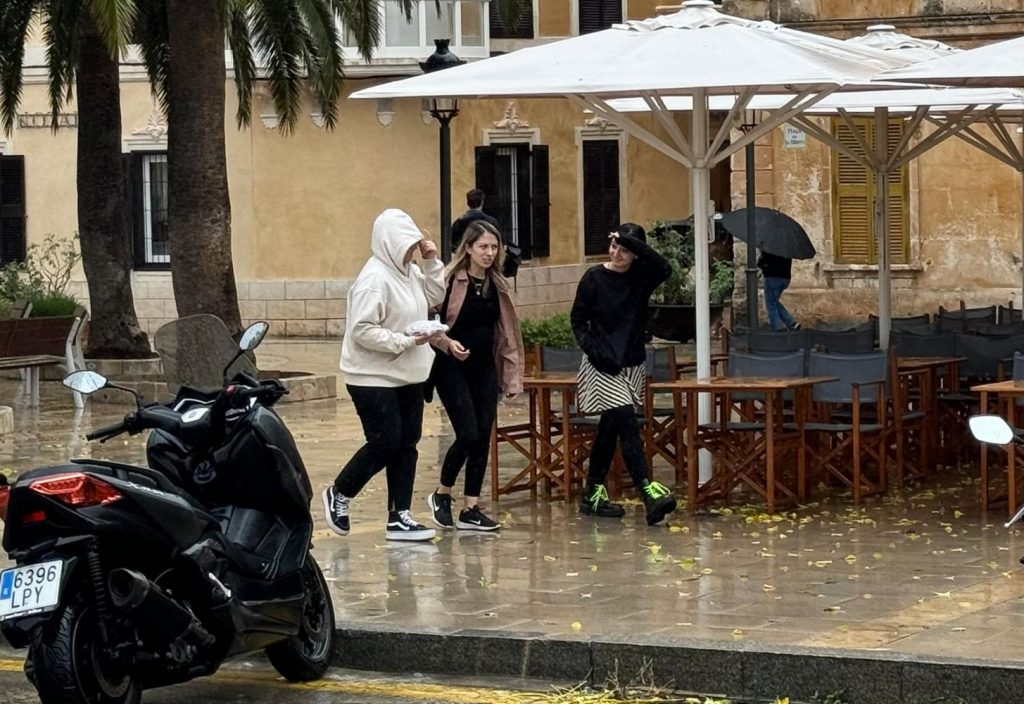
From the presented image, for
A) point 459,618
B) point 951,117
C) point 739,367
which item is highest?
point 951,117

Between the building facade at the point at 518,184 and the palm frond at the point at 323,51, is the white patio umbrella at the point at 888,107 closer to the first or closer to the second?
the palm frond at the point at 323,51

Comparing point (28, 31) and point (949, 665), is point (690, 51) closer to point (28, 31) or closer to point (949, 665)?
point (949, 665)

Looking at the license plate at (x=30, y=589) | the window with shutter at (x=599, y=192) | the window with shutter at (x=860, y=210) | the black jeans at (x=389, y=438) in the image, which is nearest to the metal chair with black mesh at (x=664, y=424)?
the black jeans at (x=389, y=438)

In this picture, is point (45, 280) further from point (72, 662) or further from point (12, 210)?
point (72, 662)

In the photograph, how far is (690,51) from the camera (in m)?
11.6

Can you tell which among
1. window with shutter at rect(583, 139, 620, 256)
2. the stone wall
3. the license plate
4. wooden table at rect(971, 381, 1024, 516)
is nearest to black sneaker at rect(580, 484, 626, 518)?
wooden table at rect(971, 381, 1024, 516)

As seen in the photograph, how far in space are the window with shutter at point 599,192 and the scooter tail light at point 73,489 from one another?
81.2 feet

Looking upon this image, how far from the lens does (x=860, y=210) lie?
25234 mm

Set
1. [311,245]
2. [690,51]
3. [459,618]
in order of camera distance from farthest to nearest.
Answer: [311,245] → [690,51] → [459,618]

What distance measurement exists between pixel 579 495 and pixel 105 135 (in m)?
10.3

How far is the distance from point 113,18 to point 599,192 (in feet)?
55.5

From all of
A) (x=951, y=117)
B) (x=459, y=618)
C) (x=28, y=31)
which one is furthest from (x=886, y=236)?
(x=28, y=31)

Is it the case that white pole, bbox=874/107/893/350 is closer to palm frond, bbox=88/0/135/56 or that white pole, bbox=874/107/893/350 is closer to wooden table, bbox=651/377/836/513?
wooden table, bbox=651/377/836/513

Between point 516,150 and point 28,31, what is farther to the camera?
point 516,150
